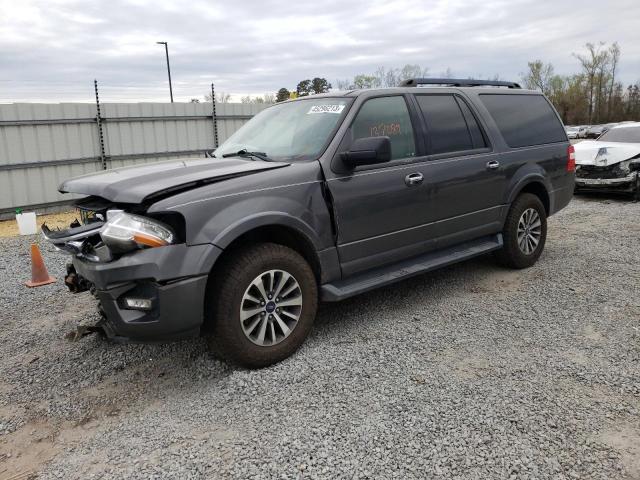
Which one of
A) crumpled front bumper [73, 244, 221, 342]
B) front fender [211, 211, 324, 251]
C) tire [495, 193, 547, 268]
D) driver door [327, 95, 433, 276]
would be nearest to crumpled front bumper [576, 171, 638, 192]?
tire [495, 193, 547, 268]

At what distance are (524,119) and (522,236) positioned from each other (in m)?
1.27

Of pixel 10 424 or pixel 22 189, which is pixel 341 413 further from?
pixel 22 189

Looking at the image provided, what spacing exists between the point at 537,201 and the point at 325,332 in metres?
2.95

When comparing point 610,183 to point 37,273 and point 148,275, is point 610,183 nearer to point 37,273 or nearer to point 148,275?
point 148,275

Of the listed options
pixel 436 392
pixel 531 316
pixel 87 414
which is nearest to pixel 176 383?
pixel 87 414

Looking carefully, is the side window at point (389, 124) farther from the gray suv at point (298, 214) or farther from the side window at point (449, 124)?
the side window at point (449, 124)

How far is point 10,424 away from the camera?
2.96m

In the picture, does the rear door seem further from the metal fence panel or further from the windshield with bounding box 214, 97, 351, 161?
the metal fence panel

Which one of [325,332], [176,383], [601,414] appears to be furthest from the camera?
[325,332]

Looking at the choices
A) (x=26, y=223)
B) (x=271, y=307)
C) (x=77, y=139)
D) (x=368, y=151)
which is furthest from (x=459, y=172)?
(x=77, y=139)

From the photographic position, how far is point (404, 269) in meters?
4.23

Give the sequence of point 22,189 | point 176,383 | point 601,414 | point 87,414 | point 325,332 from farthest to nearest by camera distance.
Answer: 1. point 22,189
2. point 325,332
3. point 176,383
4. point 87,414
5. point 601,414

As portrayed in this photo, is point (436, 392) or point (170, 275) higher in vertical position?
point (170, 275)

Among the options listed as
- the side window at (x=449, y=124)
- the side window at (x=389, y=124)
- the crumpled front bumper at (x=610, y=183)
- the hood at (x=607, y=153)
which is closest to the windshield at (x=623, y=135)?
the hood at (x=607, y=153)
